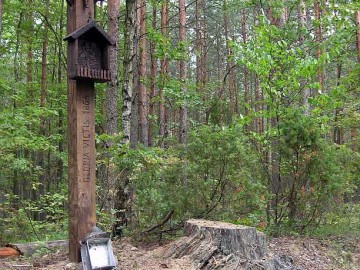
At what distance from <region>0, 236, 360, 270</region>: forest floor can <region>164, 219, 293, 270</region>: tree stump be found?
186 mm

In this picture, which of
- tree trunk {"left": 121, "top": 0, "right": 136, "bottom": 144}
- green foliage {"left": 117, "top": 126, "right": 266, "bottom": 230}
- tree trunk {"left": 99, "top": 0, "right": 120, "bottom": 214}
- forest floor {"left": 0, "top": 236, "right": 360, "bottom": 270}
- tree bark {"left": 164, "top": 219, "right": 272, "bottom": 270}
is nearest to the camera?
forest floor {"left": 0, "top": 236, "right": 360, "bottom": 270}

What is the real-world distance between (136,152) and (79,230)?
7.16 feet

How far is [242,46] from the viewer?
8375 millimetres

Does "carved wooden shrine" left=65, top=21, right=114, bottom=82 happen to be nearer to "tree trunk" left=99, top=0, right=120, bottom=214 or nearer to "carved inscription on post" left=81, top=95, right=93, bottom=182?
"carved inscription on post" left=81, top=95, right=93, bottom=182

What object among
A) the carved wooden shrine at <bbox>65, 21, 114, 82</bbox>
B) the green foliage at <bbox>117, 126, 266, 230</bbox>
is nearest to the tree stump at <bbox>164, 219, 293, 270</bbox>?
the green foliage at <bbox>117, 126, 266, 230</bbox>

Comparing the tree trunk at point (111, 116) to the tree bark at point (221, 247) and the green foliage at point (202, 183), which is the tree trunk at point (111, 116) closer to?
the green foliage at point (202, 183)

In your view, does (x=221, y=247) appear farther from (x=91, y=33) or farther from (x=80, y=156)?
(x=91, y=33)

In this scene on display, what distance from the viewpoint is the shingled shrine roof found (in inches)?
174

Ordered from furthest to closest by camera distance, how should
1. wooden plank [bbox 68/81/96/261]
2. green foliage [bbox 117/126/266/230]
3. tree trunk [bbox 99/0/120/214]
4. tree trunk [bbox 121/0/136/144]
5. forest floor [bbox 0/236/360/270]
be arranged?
tree trunk [bbox 121/0/136/144] → green foliage [bbox 117/126/266/230] → tree trunk [bbox 99/0/120/214] → forest floor [bbox 0/236/360/270] → wooden plank [bbox 68/81/96/261]

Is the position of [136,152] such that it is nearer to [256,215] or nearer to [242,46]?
[256,215]

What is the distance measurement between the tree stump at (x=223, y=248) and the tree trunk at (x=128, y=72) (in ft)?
8.93

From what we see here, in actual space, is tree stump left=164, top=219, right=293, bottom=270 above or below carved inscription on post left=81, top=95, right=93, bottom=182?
below

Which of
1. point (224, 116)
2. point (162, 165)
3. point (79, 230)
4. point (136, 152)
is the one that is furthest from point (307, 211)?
point (79, 230)

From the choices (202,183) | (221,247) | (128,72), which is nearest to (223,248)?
(221,247)
